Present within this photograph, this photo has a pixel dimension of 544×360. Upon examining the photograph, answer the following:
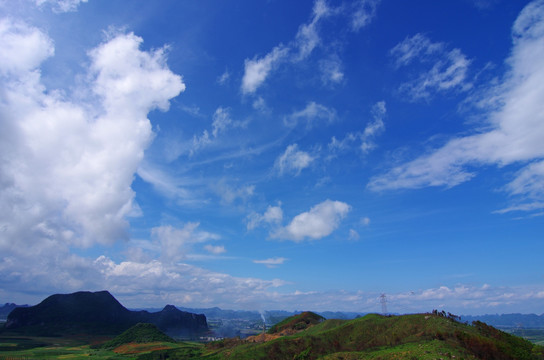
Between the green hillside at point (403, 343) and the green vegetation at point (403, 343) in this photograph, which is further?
the green hillside at point (403, 343)

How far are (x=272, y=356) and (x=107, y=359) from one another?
95.1 metres

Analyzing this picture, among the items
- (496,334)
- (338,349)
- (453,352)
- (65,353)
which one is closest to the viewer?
(453,352)

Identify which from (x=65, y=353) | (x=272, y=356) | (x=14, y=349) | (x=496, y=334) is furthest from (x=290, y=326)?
(x=14, y=349)

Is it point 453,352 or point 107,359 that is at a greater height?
point 453,352

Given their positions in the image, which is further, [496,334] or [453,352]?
[496,334]

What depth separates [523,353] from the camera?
283ft

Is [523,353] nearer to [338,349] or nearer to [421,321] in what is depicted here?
[421,321]

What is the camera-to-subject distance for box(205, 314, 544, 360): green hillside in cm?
8031

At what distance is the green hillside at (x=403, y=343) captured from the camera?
8031 cm

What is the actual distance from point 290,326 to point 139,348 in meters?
87.9

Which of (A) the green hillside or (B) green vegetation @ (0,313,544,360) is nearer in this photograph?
(B) green vegetation @ (0,313,544,360)

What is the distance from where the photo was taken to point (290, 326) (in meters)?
186

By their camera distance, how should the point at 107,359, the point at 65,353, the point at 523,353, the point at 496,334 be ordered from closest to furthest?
the point at 523,353 → the point at 496,334 → the point at 107,359 → the point at 65,353

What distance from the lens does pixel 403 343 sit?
9288 cm
